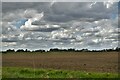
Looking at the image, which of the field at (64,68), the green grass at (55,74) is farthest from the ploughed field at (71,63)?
the green grass at (55,74)

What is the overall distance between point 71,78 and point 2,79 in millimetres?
5155

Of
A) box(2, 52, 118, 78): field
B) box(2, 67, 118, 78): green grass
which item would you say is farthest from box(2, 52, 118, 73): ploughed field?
box(2, 67, 118, 78): green grass

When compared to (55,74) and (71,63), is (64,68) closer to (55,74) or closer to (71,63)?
(71,63)

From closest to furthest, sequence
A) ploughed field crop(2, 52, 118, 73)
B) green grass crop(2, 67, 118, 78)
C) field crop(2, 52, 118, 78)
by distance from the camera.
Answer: green grass crop(2, 67, 118, 78), field crop(2, 52, 118, 78), ploughed field crop(2, 52, 118, 73)

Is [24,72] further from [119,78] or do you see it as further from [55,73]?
[119,78]

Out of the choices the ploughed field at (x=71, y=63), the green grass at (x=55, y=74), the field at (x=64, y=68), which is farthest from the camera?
the ploughed field at (x=71, y=63)

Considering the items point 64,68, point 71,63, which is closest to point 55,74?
point 64,68

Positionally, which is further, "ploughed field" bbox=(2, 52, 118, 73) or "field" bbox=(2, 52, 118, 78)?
"ploughed field" bbox=(2, 52, 118, 73)

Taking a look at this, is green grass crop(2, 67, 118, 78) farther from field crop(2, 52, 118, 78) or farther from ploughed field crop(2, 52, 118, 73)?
ploughed field crop(2, 52, 118, 73)

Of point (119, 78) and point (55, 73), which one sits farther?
point (55, 73)

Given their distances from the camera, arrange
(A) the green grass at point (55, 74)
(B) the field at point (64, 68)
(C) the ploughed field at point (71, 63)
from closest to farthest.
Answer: (A) the green grass at point (55, 74) < (B) the field at point (64, 68) < (C) the ploughed field at point (71, 63)

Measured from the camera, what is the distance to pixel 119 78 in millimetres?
27391

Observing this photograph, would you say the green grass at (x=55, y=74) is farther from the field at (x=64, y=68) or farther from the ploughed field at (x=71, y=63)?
the ploughed field at (x=71, y=63)

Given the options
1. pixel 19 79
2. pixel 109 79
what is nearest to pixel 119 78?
pixel 109 79
